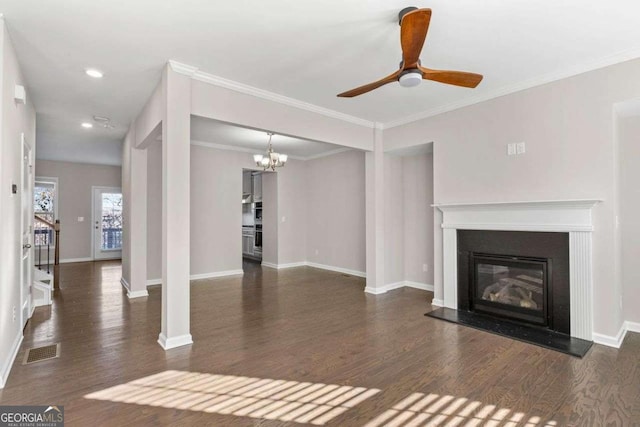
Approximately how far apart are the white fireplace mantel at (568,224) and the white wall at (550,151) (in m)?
0.08

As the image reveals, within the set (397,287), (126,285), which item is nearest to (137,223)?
(126,285)

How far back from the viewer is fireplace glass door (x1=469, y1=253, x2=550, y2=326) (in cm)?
343

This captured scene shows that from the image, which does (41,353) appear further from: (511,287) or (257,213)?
(257,213)

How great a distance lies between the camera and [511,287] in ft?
12.2

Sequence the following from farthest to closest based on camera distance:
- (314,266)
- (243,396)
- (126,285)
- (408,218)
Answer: (314,266)
(408,218)
(126,285)
(243,396)

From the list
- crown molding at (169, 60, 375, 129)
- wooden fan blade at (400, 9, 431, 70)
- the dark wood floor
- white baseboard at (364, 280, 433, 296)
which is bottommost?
the dark wood floor

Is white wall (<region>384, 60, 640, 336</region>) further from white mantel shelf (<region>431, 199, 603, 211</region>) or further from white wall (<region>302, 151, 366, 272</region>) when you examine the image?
white wall (<region>302, 151, 366, 272</region>)

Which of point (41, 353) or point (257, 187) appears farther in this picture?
point (257, 187)

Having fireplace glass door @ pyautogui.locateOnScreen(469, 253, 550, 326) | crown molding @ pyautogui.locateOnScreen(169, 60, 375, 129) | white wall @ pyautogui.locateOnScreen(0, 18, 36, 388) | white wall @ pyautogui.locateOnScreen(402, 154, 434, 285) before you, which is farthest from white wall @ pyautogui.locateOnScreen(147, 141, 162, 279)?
fireplace glass door @ pyautogui.locateOnScreen(469, 253, 550, 326)

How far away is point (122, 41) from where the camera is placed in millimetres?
2676

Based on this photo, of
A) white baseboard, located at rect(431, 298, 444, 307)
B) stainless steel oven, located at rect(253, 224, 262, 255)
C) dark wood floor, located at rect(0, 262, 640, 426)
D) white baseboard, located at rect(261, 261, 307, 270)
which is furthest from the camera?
stainless steel oven, located at rect(253, 224, 262, 255)

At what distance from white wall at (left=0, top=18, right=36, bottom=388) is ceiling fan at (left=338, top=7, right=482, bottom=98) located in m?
2.70

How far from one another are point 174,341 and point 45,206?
7.71 m

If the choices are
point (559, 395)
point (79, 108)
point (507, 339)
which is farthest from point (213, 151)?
point (559, 395)
